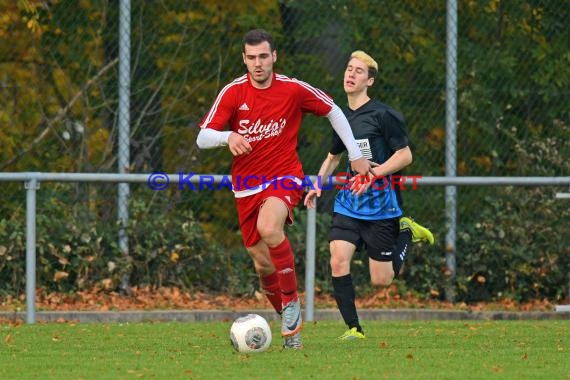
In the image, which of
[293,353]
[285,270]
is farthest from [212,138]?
[293,353]

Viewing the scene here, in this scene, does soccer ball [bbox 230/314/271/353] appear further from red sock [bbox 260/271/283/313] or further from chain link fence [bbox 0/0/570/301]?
chain link fence [bbox 0/0/570/301]

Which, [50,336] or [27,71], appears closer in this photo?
[50,336]

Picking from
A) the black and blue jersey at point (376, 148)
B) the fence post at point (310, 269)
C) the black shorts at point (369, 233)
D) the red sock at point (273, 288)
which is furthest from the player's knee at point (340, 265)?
the fence post at point (310, 269)

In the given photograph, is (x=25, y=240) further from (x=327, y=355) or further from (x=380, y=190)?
(x=327, y=355)

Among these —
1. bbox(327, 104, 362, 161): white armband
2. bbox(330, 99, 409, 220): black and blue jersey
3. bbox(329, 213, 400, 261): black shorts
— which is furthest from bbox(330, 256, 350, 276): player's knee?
bbox(327, 104, 362, 161): white armband

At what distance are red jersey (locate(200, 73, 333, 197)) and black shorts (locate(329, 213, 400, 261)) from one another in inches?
36.6

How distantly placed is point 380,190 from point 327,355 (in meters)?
1.87

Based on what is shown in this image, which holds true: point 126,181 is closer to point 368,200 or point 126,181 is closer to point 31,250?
point 31,250

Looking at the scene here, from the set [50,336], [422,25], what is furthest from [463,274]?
→ [50,336]

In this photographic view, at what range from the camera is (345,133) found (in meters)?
9.38

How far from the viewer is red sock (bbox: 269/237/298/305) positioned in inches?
353

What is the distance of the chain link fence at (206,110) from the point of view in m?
13.0

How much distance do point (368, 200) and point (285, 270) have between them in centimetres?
127

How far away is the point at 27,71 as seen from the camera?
13.1 m
